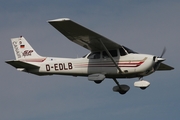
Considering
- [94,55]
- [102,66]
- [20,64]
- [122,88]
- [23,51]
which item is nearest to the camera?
[102,66]

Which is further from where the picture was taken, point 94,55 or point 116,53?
point 94,55

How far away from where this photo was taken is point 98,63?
2336cm

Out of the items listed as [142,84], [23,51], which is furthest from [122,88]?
[23,51]

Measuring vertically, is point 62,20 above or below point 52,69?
above

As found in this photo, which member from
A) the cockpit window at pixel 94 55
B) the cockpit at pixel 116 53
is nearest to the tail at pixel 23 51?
the cockpit window at pixel 94 55

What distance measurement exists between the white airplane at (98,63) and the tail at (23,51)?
3.50 ft

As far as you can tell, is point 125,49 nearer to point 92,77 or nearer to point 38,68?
point 92,77

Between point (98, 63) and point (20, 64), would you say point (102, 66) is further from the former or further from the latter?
point (20, 64)

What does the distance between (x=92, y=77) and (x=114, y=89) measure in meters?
2.02

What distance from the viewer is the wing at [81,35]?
2107cm

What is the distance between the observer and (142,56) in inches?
896

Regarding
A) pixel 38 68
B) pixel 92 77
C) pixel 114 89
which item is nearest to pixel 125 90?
pixel 114 89

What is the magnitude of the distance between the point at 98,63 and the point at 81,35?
5.44 ft

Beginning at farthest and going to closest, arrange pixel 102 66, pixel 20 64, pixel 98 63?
pixel 20 64
pixel 98 63
pixel 102 66
